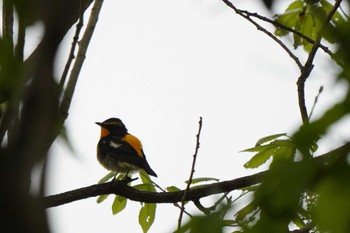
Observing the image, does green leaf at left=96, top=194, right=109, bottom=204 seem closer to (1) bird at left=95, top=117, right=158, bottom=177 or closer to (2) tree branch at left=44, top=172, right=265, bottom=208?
(2) tree branch at left=44, top=172, right=265, bottom=208

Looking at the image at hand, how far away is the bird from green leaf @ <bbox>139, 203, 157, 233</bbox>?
3.32 m

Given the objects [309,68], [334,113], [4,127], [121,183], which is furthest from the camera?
[121,183]

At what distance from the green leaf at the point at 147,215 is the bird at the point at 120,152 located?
332 centimetres

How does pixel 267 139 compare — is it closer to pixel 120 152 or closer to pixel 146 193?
pixel 146 193

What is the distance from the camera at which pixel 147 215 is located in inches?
181

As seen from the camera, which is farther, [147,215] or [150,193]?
[147,215]

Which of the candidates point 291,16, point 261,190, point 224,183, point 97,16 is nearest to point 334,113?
point 261,190

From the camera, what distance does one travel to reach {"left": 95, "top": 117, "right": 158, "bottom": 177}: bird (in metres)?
8.75

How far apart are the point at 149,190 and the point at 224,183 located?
1.42 meters

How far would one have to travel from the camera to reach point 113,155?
367 inches

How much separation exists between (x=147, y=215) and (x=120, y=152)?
4883 millimetres

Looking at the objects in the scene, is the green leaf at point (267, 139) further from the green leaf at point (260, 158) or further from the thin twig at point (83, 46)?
the thin twig at point (83, 46)

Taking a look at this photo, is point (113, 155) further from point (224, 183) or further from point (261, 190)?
point (261, 190)

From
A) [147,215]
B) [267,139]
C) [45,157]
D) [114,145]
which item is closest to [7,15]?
[45,157]
